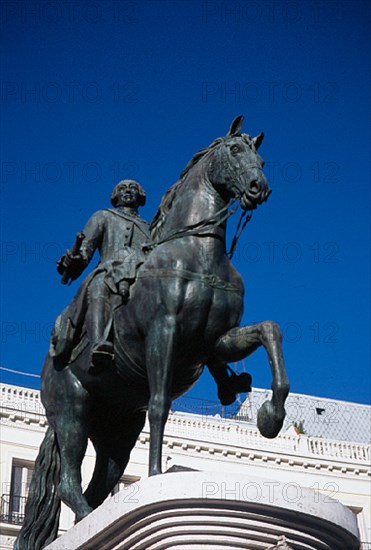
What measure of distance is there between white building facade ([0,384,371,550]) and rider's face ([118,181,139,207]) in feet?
69.0

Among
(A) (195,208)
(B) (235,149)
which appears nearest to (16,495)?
(A) (195,208)

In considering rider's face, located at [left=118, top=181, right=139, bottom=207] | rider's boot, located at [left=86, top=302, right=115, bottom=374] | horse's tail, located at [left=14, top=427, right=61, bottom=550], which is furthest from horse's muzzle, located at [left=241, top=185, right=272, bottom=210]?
horse's tail, located at [left=14, top=427, right=61, bottom=550]

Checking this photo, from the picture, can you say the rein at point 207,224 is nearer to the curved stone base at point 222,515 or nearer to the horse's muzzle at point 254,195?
the horse's muzzle at point 254,195

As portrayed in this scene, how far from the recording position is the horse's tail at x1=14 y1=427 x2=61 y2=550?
816cm

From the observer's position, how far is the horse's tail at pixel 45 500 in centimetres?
816

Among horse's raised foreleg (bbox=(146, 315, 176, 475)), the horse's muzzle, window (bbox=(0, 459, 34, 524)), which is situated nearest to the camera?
horse's raised foreleg (bbox=(146, 315, 176, 475))

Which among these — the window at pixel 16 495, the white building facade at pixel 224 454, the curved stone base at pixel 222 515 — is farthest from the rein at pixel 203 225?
the window at pixel 16 495

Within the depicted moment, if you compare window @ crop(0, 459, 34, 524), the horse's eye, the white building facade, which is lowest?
the horse's eye

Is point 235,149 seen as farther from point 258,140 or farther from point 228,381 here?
point 228,381

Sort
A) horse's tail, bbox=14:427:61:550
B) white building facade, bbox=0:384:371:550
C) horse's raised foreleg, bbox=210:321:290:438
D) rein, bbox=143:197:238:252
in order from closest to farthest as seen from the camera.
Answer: horse's raised foreleg, bbox=210:321:290:438 → rein, bbox=143:197:238:252 → horse's tail, bbox=14:427:61:550 → white building facade, bbox=0:384:371:550

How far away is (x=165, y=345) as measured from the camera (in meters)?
6.93

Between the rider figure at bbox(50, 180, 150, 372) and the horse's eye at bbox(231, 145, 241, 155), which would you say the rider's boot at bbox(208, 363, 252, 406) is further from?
the horse's eye at bbox(231, 145, 241, 155)

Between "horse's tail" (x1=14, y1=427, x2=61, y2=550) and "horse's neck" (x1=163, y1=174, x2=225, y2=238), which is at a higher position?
"horse's neck" (x1=163, y1=174, x2=225, y2=238)

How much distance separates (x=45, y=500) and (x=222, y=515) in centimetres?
263
